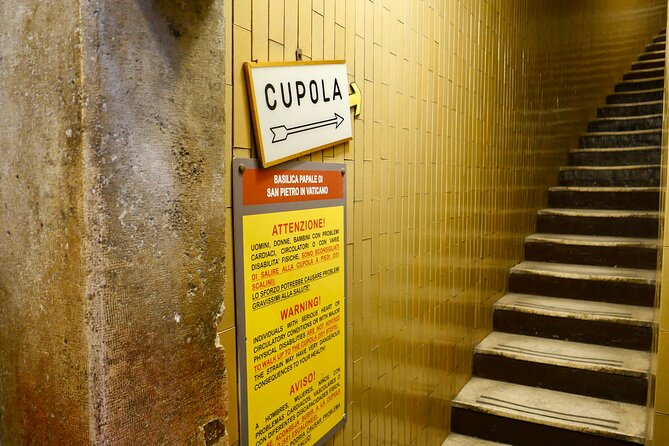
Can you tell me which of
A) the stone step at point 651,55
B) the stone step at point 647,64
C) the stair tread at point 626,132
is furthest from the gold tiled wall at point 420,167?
the stone step at point 651,55

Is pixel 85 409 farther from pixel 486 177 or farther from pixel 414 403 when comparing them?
pixel 486 177

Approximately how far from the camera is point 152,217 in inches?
42.4

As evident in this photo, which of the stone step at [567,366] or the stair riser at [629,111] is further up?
the stair riser at [629,111]

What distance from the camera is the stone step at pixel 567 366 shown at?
3.13 m

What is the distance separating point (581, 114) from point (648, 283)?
8.87 ft

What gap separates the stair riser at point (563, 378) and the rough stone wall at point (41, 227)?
9.53 feet

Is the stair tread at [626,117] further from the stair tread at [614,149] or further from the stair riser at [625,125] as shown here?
the stair tread at [614,149]

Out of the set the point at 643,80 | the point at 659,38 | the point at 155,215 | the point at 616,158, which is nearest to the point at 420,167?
the point at 155,215

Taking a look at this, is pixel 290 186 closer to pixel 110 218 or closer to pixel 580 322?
pixel 110 218

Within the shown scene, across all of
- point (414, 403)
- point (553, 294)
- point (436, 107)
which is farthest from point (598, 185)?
point (414, 403)

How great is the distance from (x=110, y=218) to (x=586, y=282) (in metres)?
3.67

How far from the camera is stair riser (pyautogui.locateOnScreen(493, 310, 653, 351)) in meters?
3.44

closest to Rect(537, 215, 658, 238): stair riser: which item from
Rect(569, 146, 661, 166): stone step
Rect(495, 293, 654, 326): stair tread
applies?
Rect(495, 293, 654, 326): stair tread

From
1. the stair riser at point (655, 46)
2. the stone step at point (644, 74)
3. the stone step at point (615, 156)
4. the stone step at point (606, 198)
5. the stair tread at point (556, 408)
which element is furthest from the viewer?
the stair riser at point (655, 46)
